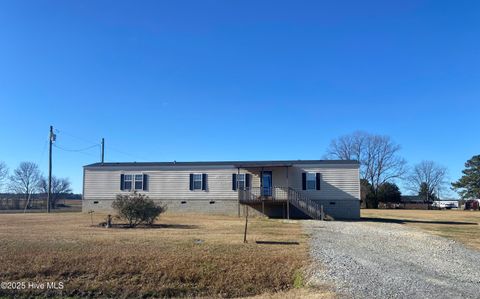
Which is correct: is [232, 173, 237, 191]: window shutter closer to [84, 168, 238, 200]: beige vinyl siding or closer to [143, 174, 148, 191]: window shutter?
[84, 168, 238, 200]: beige vinyl siding

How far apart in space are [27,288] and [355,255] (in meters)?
8.36

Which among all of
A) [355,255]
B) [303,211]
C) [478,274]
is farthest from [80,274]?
[303,211]

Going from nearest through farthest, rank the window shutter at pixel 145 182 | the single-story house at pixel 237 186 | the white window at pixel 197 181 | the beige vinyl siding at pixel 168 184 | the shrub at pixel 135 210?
the shrub at pixel 135 210 < the single-story house at pixel 237 186 < the beige vinyl siding at pixel 168 184 < the white window at pixel 197 181 < the window shutter at pixel 145 182

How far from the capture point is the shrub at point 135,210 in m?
A: 18.7

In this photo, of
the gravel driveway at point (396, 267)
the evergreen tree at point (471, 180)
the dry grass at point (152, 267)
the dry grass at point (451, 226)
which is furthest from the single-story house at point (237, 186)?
the evergreen tree at point (471, 180)

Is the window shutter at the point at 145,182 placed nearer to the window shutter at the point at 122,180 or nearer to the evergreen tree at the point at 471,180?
the window shutter at the point at 122,180

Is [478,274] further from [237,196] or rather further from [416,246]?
[237,196]

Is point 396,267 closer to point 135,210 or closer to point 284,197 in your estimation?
point 135,210

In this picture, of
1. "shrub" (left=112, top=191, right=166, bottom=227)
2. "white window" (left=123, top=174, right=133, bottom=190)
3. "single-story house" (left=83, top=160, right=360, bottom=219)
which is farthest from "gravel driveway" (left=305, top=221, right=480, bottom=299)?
"white window" (left=123, top=174, right=133, bottom=190)

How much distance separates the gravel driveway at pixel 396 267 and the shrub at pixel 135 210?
7.95 meters

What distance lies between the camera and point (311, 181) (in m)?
29.9

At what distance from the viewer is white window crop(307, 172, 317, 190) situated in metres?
29.8

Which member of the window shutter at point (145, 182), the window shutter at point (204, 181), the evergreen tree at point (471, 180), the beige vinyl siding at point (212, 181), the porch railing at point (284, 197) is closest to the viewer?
the porch railing at point (284, 197)

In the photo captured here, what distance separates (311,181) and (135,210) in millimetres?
14843
